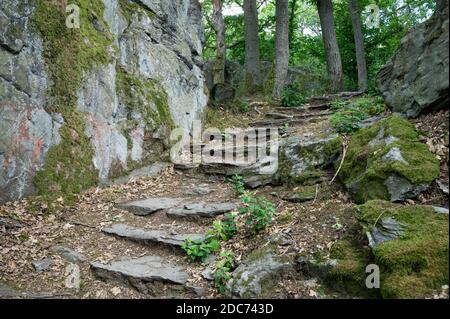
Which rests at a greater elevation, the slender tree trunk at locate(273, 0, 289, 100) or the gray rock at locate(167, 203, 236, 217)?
the slender tree trunk at locate(273, 0, 289, 100)

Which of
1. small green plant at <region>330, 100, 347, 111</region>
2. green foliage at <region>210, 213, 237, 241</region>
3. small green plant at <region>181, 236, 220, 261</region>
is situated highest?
small green plant at <region>330, 100, 347, 111</region>

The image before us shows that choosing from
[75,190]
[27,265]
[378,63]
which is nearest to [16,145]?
[75,190]

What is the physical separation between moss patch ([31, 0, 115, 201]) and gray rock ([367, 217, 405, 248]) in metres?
4.80

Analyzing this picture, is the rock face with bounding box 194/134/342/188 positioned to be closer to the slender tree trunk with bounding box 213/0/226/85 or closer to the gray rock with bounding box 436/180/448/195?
the gray rock with bounding box 436/180/448/195

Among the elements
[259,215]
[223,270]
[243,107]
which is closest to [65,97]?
[259,215]

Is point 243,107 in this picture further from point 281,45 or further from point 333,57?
point 333,57

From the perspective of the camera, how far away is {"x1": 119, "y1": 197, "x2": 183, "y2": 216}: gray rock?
5910 mm

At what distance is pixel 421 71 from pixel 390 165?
172cm

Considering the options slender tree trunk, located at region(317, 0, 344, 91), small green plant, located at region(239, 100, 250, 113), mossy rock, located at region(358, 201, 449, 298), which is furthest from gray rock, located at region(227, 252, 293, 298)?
slender tree trunk, located at region(317, 0, 344, 91)

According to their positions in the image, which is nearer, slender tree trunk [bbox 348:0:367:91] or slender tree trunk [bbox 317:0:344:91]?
slender tree trunk [bbox 348:0:367:91]

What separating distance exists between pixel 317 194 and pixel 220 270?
1.84 metres

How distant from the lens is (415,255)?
10.1 feet

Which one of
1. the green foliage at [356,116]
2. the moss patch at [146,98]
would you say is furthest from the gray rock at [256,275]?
the moss patch at [146,98]

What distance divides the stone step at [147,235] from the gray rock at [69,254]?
610 millimetres
